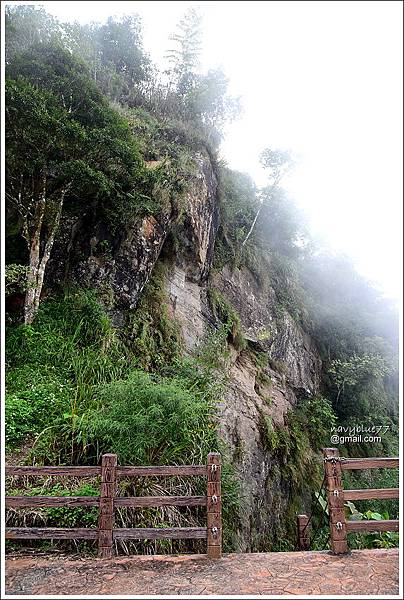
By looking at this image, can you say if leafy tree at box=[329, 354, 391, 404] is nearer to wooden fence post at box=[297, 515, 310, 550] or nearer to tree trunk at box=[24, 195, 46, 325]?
wooden fence post at box=[297, 515, 310, 550]

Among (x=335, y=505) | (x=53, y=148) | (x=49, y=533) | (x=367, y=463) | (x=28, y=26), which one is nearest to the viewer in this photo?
(x=49, y=533)

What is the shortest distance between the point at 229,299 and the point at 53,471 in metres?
10.7

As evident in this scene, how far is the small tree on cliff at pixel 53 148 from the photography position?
8164mm

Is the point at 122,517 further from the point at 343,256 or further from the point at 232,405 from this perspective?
the point at 343,256

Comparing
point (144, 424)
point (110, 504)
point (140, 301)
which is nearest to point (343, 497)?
point (144, 424)

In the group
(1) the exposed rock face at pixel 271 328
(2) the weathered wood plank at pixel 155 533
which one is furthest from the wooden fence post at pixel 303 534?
(1) the exposed rock face at pixel 271 328

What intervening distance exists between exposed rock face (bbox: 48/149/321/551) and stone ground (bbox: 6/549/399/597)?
284 cm

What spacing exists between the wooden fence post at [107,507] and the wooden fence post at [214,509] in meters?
1.14

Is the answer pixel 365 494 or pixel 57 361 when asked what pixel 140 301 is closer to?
pixel 57 361

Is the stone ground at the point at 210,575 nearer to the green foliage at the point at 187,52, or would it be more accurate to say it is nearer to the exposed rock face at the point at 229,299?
the exposed rock face at the point at 229,299

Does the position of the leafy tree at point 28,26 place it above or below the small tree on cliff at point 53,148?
above

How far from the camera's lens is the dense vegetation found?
5.99m

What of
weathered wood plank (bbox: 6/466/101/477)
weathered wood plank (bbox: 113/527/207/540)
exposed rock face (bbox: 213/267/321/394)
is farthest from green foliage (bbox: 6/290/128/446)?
exposed rock face (bbox: 213/267/321/394)

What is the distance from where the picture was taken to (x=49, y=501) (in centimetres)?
480
